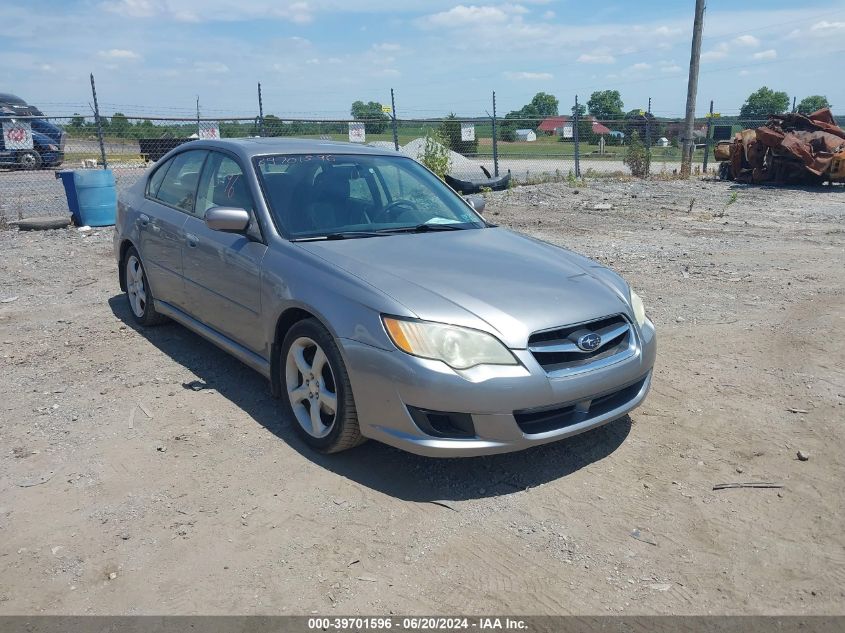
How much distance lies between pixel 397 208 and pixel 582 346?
1768 mm

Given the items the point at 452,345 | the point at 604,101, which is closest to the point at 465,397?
the point at 452,345

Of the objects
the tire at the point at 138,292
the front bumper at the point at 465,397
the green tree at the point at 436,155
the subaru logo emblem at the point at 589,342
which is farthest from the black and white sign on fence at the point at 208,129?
the subaru logo emblem at the point at 589,342

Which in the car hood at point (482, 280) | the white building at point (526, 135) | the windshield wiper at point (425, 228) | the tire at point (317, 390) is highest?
the white building at point (526, 135)

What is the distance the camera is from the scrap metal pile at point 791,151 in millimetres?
16922

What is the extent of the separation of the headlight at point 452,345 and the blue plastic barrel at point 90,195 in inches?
341

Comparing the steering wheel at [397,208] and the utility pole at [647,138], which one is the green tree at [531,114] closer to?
the utility pole at [647,138]

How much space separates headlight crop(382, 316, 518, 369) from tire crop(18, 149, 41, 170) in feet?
53.6

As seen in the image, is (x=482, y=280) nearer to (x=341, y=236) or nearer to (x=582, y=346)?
(x=582, y=346)

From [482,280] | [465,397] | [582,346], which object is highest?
[482,280]

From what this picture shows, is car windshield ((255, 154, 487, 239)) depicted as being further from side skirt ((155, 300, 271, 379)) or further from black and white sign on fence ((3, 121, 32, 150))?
black and white sign on fence ((3, 121, 32, 150))

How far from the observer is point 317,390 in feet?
12.2

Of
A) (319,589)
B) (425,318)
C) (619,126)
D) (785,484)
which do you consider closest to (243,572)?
(319,589)

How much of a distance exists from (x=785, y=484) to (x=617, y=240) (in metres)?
6.93

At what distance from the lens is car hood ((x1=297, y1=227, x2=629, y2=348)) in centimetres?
333
